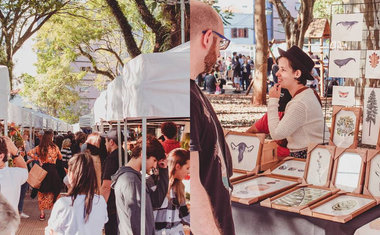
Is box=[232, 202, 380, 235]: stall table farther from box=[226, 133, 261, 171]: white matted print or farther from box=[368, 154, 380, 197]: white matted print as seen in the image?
box=[226, 133, 261, 171]: white matted print

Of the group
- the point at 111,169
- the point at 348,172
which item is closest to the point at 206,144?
the point at 111,169

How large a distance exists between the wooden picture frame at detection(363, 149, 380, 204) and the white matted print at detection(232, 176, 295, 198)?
28cm

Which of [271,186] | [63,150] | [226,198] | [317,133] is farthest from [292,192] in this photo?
[63,150]

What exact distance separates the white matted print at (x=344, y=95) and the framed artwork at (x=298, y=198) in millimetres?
317

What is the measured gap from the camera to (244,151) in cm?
206

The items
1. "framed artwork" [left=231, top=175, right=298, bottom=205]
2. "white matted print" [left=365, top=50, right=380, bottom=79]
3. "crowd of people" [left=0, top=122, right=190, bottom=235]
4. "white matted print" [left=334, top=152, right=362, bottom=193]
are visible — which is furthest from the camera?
"white matted print" [left=334, top=152, right=362, bottom=193]

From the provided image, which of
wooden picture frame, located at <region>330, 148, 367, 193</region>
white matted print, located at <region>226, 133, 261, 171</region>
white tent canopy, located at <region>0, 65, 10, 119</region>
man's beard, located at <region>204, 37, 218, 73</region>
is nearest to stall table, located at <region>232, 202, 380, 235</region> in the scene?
wooden picture frame, located at <region>330, 148, 367, 193</region>

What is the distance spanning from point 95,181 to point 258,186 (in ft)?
Result: 1.86

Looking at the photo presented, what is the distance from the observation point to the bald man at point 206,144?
153 centimetres

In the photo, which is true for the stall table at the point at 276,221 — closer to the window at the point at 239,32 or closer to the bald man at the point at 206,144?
the bald man at the point at 206,144

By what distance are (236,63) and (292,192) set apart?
517 mm

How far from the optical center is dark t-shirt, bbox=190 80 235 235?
1.53 m

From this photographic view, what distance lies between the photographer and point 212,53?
1.55 m

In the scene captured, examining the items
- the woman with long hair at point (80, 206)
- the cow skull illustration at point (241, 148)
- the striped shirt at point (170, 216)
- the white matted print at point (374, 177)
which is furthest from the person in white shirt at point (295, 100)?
the woman with long hair at point (80, 206)
